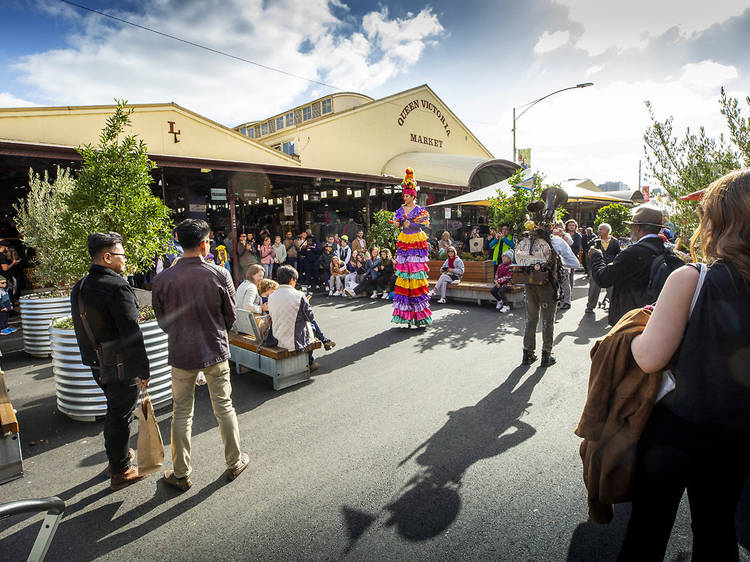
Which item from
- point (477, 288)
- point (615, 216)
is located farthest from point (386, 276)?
point (615, 216)

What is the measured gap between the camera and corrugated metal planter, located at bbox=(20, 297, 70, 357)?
20.9ft

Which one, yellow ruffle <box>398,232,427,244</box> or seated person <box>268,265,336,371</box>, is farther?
yellow ruffle <box>398,232,427,244</box>

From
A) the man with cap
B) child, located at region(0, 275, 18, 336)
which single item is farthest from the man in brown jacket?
child, located at region(0, 275, 18, 336)

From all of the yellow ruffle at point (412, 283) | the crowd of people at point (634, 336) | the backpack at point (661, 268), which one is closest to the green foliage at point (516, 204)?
the crowd of people at point (634, 336)

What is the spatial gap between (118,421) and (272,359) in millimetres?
1940

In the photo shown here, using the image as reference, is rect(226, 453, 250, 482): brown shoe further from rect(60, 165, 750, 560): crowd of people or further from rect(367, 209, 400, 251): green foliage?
rect(367, 209, 400, 251): green foliage

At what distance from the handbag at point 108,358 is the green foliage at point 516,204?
870 cm

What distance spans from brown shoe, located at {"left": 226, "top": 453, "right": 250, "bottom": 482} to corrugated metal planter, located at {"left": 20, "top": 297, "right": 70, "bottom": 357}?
499 centimetres

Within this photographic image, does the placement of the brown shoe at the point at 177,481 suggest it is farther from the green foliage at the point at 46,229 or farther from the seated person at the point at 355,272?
the seated person at the point at 355,272

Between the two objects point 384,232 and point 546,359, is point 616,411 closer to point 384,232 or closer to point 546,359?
point 546,359

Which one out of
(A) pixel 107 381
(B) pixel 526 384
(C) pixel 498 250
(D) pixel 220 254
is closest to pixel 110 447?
(A) pixel 107 381

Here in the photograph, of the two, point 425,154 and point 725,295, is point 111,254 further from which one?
point 425,154

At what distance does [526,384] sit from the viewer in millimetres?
4789

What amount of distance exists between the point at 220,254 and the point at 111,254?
822cm
